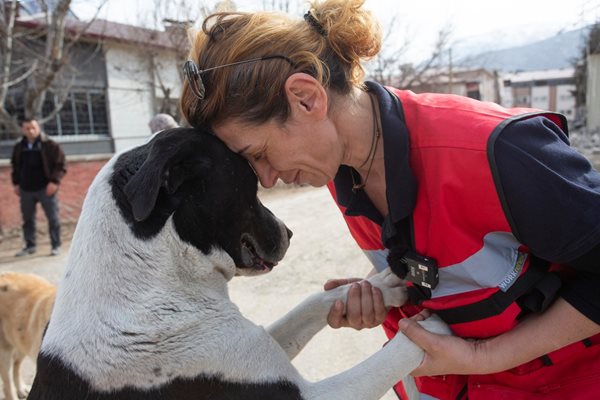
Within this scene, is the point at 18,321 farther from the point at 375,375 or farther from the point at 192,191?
the point at 375,375

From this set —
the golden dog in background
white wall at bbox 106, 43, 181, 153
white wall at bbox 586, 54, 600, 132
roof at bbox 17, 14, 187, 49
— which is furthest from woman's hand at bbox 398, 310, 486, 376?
white wall at bbox 586, 54, 600, 132

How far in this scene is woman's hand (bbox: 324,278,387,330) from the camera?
234 centimetres

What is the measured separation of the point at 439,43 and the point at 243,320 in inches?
915

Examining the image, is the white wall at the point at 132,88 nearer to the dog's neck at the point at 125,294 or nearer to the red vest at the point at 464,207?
the dog's neck at the point at 125,294

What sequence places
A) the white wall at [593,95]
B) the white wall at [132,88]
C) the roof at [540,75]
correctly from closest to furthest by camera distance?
the white wall at [132,88] → the white wall at [593,95] → the roof at [540,75]

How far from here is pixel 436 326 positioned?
2.07 metres

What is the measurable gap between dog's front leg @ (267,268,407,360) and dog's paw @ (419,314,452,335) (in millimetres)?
268

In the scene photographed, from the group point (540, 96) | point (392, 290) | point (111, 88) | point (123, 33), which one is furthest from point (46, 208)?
point (540, 96)

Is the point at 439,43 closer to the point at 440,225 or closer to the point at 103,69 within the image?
the point at 103,69

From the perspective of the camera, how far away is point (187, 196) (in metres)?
2.07

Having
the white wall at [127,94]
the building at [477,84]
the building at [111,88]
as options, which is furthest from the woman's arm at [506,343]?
the building at [477,84]

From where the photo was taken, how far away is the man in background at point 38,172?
9273 mm

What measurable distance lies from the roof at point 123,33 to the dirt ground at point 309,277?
8.47 metres

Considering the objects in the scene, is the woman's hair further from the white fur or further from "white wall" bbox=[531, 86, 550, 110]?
"white wall" bbox=[531, 86, 550, 110]
